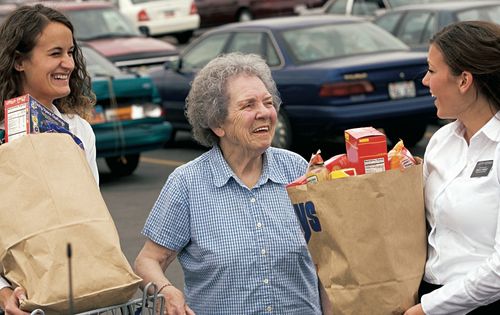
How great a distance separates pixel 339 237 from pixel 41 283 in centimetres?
91

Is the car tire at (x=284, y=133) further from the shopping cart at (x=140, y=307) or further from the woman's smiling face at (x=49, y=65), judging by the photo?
the shopping cart at (x=140, y=307)

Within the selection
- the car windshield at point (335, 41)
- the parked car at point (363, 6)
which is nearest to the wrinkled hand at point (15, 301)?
the car windshield at point (335, 41)

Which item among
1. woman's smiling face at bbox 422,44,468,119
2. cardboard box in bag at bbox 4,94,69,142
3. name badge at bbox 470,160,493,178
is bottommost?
name badge at bbox 470,160,493,178

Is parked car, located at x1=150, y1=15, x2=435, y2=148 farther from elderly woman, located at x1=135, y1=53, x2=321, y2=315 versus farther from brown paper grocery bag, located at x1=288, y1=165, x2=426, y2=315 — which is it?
brown paper grocery bag, located at x1=288, y1=165, x2=426, y2=315

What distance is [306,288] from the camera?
14.0 feet

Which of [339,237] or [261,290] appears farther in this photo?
[261,290]

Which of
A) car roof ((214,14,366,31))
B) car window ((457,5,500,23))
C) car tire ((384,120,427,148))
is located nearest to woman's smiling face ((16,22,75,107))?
car roof ((214,14,366,31))

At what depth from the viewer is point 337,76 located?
12797 mm

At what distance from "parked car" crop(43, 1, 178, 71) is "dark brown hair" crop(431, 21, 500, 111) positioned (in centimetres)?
1443

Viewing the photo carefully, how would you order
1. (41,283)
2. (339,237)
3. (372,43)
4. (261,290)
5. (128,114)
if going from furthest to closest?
(372,43) < (128,114) < (261,290) < (339,237) < (41,283)

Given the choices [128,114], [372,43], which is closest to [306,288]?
[128,114]

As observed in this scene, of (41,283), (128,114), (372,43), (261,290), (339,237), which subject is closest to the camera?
(41,283)

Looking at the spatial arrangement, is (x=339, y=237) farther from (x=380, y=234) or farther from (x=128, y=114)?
(x=128, y=114)

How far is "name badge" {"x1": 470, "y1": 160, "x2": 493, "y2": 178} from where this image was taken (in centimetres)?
371
